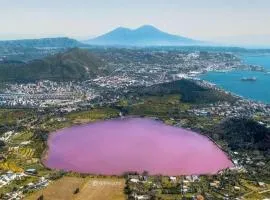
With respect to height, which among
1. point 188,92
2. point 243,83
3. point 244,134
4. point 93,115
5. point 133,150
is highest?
point 188,92

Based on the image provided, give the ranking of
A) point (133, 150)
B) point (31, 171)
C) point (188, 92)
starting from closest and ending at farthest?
point (31, 171), point (133, 150), point (188, 92)

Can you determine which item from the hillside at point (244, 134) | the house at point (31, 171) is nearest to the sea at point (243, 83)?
the hillside at point (244, 134)

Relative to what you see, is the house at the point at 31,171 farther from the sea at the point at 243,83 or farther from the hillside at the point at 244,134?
the sea at the point at 243,83

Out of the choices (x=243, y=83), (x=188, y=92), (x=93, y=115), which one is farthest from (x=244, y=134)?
(x=243, y=83)

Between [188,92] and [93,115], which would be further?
[188,92]

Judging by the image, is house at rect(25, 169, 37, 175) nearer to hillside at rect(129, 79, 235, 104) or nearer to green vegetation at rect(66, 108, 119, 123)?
green vegetation at rect(66, 108, 119, 123)

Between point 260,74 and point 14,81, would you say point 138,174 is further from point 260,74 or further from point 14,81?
point 260,74

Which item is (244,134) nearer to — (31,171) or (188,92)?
(31,171)
